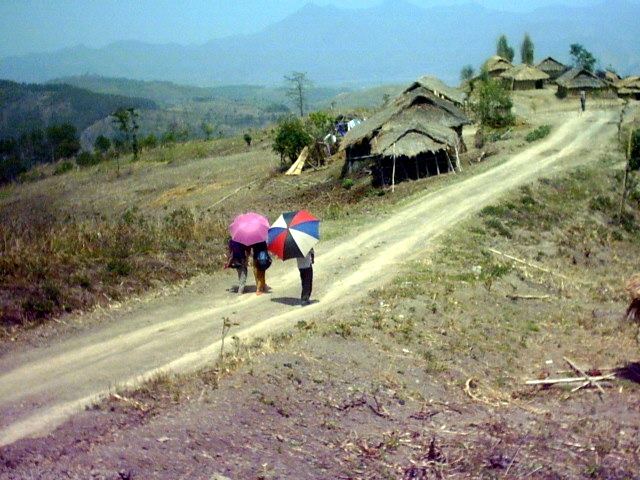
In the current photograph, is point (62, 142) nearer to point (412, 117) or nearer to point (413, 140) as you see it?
point (412, 117)

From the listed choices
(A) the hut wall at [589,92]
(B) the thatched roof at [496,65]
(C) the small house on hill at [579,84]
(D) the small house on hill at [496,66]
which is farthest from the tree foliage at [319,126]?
(B) the thatched roof at [496,65]

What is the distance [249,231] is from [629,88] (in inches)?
2331

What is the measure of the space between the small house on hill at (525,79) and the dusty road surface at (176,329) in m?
47.1

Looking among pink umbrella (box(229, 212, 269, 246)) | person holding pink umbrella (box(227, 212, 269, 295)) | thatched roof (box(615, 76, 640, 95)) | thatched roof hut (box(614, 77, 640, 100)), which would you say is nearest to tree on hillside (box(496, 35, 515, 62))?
thatched roof (box(615, 76, 640, 95))

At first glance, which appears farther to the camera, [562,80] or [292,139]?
[562,80]

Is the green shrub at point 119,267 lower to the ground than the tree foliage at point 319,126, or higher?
lower

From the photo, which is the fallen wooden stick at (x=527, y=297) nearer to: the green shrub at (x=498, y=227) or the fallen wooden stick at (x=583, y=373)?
the fallen wooden stick at (x=583, y=373)

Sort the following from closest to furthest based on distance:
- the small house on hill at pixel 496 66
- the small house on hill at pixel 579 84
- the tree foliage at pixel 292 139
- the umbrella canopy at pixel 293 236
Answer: the umbrella canopy at pixel 293 236 → the tree foliage at pixel 292 139 → the small house on hill at pixel 579 84 → the small house on hill at pixel 496 66


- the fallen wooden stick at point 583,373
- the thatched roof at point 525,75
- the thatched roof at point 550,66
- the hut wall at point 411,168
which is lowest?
the fallen wooden stick at point 583,373

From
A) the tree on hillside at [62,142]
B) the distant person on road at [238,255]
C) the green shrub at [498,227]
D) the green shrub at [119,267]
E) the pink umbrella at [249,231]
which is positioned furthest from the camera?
the tree on hillside at [62,142]

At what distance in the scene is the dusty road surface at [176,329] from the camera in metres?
10.9

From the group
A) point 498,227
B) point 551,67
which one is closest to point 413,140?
point 498,227

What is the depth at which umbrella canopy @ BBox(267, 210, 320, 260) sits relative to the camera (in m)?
13.7

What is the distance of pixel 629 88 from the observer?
2586 inches
